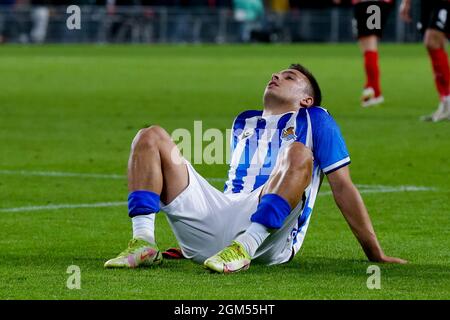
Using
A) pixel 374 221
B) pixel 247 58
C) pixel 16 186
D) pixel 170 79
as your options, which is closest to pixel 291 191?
pixel 374 221

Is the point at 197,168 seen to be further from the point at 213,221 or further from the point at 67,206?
the point at 213,221

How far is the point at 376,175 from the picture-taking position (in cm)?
1373

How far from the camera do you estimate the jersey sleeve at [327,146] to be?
27.0 ft

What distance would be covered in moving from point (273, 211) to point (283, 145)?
65 cm

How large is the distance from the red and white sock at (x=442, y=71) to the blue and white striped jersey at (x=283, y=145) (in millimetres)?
10407

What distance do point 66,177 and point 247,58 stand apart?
23435mm

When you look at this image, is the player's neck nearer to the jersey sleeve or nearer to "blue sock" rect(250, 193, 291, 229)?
the jersey sleeve

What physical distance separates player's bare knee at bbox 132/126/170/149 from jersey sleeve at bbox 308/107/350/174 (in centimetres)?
84

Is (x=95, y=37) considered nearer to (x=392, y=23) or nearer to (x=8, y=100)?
(x=392, y=23)

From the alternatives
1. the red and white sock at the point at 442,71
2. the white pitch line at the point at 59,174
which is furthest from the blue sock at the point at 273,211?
the red and white sock at the point at 442,71

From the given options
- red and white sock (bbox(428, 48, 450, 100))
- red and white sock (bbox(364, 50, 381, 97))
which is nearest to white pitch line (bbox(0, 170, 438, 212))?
red and white sock (bbox(428, 48, 450, 100))

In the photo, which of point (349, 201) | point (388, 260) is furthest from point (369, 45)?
point (349, 201)

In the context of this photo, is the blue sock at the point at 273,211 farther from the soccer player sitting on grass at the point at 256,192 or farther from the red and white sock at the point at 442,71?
the red and white sock at the point at 442,71

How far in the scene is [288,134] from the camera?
27.5 ft
